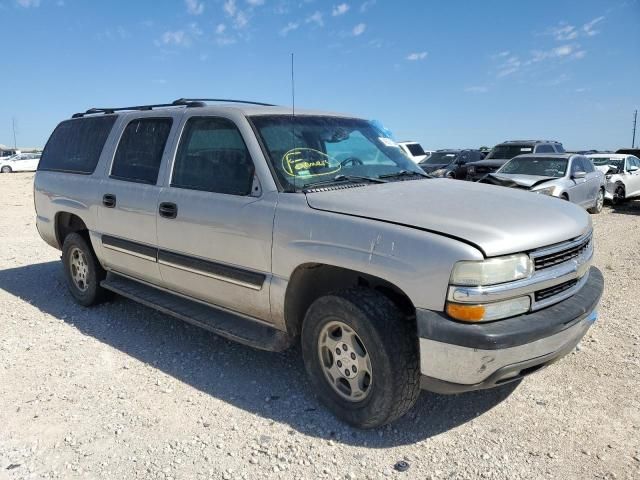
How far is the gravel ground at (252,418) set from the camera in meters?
2.71

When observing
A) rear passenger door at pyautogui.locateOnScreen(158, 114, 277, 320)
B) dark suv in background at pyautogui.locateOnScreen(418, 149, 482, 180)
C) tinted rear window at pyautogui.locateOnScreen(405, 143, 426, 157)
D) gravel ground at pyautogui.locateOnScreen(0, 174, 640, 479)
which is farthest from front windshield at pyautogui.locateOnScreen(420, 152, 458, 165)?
rear passenger door at pyautogui.locateOnScreen(158, 114, 277, 320)

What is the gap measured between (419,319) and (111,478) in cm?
176

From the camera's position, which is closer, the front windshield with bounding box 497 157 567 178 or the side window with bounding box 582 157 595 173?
the front windshield with bounding box 497 157 567 178

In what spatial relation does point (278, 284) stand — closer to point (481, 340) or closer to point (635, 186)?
point (481, 340)


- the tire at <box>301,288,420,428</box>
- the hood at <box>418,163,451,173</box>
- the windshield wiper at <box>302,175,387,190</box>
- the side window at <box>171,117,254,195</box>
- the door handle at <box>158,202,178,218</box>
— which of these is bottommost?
the tire at <box>301,288,420,428</box>

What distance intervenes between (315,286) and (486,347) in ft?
4.02

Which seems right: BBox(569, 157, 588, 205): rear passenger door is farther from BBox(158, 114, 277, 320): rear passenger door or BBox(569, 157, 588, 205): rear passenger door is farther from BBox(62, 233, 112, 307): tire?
BBox(62, 233, 112, 307): tire

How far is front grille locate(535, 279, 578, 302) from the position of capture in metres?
2.73

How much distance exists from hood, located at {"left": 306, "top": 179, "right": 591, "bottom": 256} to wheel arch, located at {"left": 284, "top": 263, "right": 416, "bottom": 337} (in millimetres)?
394

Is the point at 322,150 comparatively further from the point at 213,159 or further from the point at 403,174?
the point at 213,159

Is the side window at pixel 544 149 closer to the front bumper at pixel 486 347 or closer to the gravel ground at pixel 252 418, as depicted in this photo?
the gravel ground at pixel 252 418

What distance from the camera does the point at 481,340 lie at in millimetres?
2467

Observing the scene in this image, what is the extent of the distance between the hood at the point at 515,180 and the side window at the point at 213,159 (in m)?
7.53

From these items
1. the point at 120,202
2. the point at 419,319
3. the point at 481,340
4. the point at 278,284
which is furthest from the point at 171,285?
the point at 481,340
